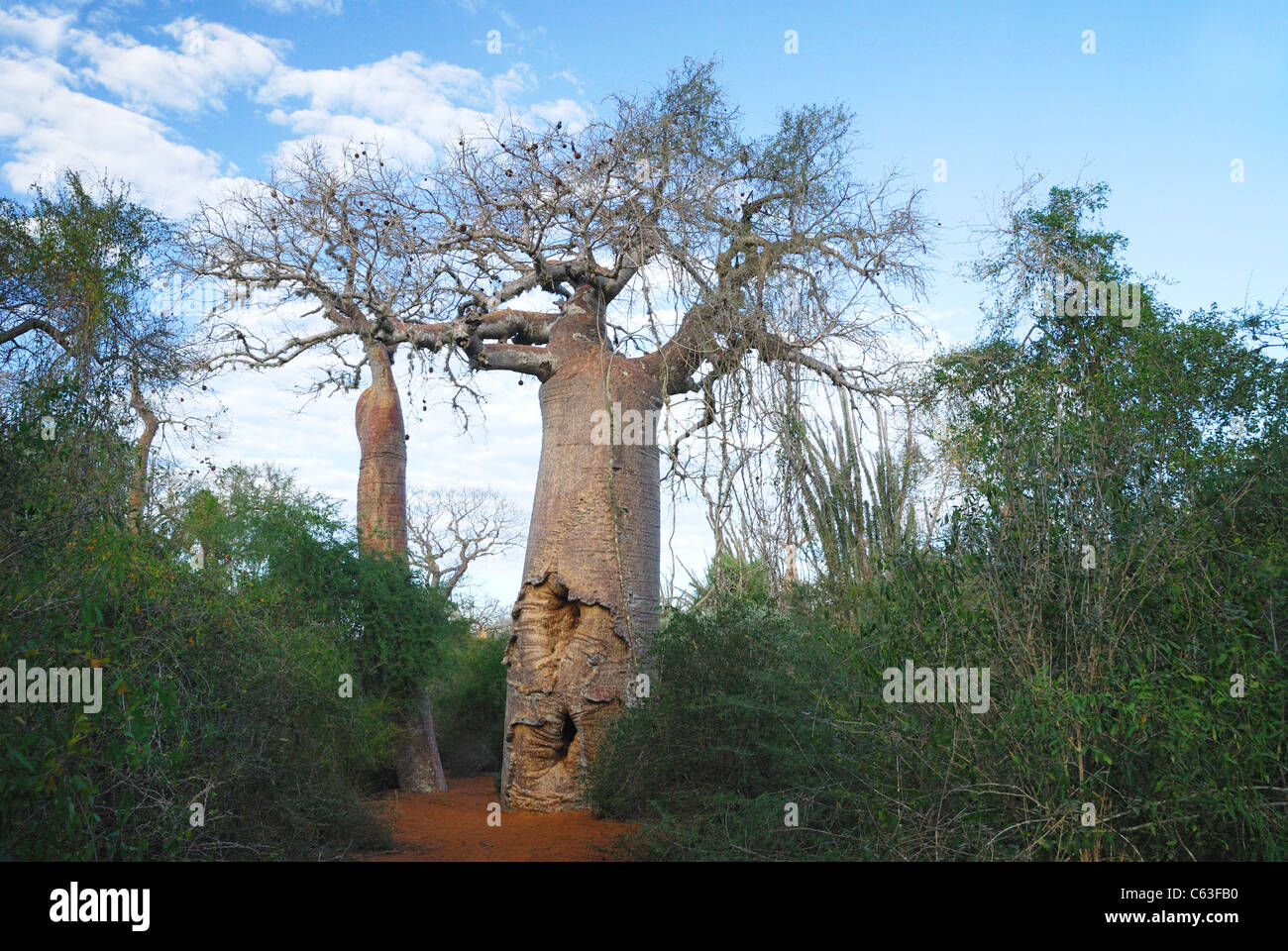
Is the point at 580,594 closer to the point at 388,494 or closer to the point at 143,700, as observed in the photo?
the point at 388,494

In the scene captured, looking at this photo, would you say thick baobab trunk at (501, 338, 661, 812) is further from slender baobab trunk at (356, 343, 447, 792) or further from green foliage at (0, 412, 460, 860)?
slender baobab trunk at (356, 343, 447, 792)

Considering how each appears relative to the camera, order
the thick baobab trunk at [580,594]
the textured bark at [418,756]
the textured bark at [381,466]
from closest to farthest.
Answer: the thick baobab trunk at [580,594]
the textured bark at [418,756]
the textured bark at [381,466]

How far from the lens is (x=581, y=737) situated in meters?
8.94

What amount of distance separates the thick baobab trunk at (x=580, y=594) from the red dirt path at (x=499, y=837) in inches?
22.6

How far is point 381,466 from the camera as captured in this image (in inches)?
496

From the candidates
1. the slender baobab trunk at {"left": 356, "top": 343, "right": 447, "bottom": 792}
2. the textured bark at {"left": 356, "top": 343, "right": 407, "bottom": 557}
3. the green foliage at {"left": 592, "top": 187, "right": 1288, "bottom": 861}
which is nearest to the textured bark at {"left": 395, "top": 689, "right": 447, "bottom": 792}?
the slender baobab trunk at {"left": 356, "top": 343, "right": 447, "bottom": 792}

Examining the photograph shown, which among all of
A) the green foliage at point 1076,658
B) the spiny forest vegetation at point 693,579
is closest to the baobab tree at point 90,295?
the spiny forest vegetation at point 693,579

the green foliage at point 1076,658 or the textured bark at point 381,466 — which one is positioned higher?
the textured bark at point 381,466

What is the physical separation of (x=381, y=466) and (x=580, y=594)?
4.76 meters

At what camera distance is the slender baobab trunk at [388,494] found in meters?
12.1

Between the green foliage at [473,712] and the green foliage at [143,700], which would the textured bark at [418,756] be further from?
the green foliage at [143,700]

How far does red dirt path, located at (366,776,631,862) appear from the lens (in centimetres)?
688
